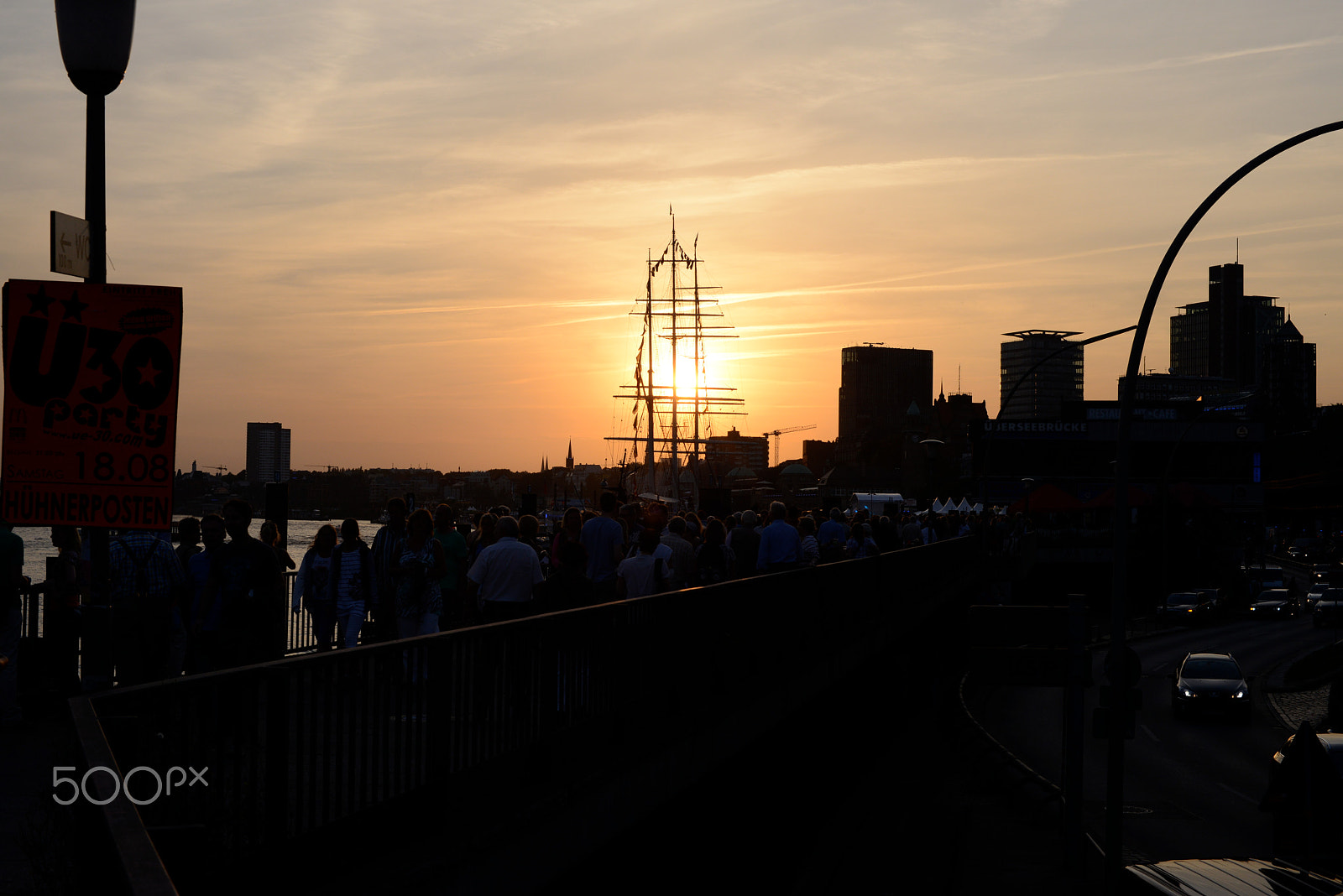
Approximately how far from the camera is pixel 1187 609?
78.3m

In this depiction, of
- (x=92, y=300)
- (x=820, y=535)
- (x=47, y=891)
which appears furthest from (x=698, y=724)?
(x=820, y=535)

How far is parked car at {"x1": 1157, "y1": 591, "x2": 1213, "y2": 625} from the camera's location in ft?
256

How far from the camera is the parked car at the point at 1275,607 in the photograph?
8094 cm

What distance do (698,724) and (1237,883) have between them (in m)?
5.29

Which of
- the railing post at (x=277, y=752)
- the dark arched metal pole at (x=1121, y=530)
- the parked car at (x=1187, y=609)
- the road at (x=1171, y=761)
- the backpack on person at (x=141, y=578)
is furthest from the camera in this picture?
the parked car at (x=1187, y=609)

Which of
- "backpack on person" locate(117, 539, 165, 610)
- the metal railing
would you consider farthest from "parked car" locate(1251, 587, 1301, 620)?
"backpack on person" locate(117, 539, 165, 610)

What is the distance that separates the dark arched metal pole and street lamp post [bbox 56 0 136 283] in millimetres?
11542

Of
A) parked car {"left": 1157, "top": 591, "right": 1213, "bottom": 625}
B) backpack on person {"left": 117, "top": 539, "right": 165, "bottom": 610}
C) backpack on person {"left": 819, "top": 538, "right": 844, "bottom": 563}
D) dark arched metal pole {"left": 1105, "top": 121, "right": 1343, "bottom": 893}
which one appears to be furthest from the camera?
parked car {"left": 1157, "top": 591, "right": 1213, "bottom": 625}

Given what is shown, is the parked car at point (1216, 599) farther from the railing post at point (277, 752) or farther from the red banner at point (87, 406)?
the railing post at point (277, 752)

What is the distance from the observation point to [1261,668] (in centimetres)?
5934

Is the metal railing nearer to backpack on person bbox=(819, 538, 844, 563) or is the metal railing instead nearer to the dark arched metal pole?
the dark arched metal pole

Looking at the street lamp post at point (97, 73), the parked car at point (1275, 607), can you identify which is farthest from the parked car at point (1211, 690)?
the parked car at point (1275, 607)

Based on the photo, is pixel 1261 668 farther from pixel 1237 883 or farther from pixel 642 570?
pixel 1237 883

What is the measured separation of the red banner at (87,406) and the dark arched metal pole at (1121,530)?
456 inches
